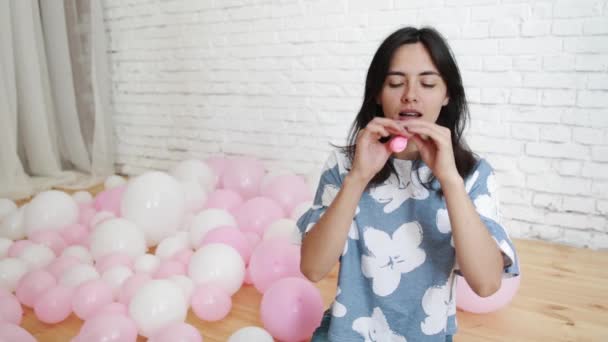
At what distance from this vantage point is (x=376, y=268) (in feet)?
3.26

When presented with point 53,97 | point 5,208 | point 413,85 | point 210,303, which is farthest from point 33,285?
point 53,97

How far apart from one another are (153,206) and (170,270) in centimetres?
41

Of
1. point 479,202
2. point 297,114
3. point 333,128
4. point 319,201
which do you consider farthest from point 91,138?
point 479,202

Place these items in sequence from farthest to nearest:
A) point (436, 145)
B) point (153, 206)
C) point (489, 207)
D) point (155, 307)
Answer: point (153, 206) < point (155, 307) < point (489, 207) < point (436, 145)

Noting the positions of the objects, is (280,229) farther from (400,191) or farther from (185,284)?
(400,191)

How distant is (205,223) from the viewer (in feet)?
6.07

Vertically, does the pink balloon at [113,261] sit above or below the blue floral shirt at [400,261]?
below

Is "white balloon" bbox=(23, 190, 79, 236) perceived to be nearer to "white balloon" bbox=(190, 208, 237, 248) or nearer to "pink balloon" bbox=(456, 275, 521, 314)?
"white balloon" bbox=(190, 208, 237, 248)

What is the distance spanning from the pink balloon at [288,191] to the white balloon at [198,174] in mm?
342

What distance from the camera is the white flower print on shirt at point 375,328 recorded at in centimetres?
100

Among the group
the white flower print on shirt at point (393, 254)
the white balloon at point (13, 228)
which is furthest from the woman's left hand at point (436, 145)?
the white balloon at point (13, 228)

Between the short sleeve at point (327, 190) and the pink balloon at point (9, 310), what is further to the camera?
the pink balloon at point (9, 310)

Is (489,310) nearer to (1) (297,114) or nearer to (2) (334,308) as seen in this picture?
(2) (334,308)

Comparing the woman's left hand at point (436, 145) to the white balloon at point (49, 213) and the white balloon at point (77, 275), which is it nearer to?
the white balloon at point (77, 275)
